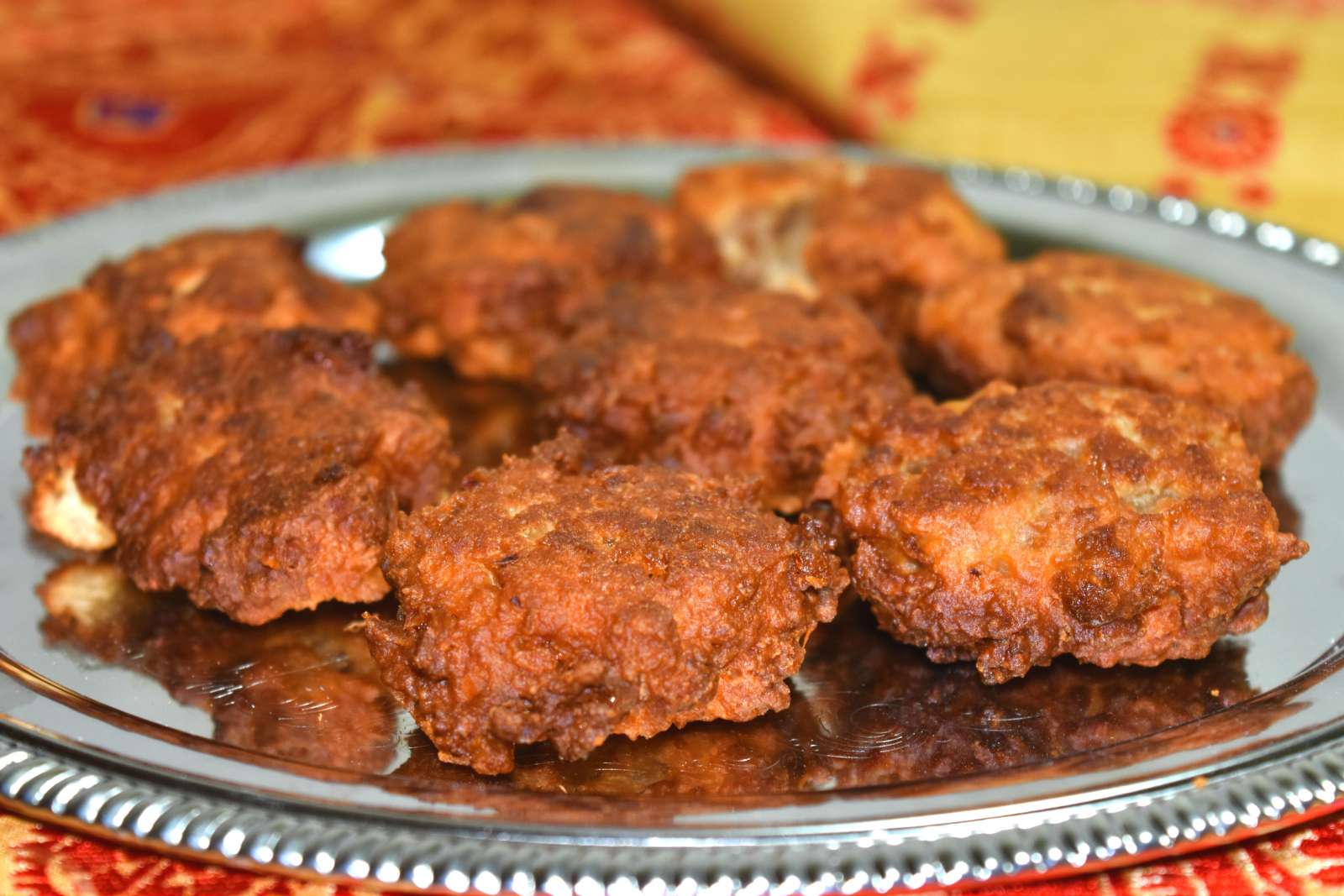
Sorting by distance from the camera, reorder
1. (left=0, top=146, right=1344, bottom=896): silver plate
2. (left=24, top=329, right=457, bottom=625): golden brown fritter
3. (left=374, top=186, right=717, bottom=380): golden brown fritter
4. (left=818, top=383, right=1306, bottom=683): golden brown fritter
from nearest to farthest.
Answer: (left=0, top=146, right=1344, bottom=896): silver plate → (left=818, top=383, right=1306, bottom=683): golden brown fritter → (left=24, top=329, right=457, bottom=625): golden brown fritter → (left=374, top=186, right=717, bottom=380): golden brown fritter

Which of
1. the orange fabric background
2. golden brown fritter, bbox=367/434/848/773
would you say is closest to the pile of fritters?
golden brown fritter, bbox=367/434/848/773

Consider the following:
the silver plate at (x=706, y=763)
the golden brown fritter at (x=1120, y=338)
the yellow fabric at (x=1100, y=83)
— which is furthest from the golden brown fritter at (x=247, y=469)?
the yellow fabric at (x=1100, y=83)

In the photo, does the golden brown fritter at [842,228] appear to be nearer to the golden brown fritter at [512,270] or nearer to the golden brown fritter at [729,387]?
the golden brown fritter at [512,270]

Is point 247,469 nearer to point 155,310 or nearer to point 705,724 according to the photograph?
point 155,310

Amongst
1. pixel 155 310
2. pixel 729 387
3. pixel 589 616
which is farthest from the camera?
pixel 155 310

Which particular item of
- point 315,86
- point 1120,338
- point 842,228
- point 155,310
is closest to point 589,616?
point 1120,338

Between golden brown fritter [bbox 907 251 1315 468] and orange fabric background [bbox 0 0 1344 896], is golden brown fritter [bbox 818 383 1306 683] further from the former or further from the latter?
orange fabric background [bbox 0 0 1344 896]
